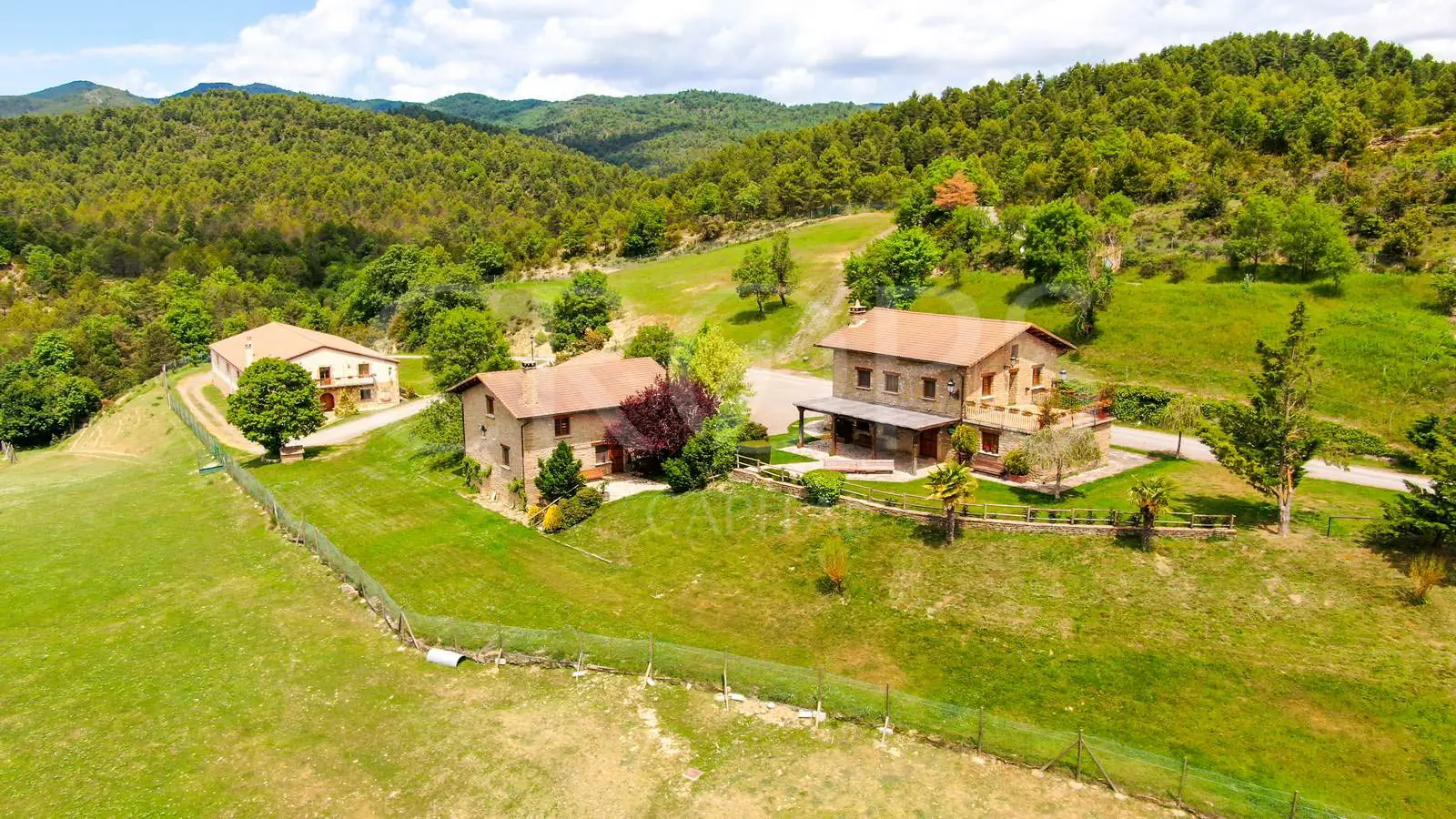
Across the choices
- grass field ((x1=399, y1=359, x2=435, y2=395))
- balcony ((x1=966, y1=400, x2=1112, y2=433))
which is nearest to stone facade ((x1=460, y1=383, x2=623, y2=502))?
balcony ((x1=966, y1=400, x2=1112, y2=433))

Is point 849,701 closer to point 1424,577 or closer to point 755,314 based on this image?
point 1424,577

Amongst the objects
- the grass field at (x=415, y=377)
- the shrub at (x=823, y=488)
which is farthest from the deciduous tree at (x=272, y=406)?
the shrub at (x=823, y=488)

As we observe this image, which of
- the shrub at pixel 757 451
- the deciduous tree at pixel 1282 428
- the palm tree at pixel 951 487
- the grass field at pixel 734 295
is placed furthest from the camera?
the grass field at pixel 734 295

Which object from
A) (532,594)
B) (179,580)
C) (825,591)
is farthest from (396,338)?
(825,591)

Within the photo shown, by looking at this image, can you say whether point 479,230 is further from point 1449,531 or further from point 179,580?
point 1449,531

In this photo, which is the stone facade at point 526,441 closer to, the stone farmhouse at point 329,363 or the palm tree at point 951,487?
the palm tree at point 951,487
